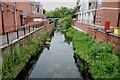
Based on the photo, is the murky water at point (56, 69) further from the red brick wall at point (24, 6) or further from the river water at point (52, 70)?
the red brick wall at point (24, 6)

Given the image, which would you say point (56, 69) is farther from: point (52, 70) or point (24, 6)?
point (24, 6)

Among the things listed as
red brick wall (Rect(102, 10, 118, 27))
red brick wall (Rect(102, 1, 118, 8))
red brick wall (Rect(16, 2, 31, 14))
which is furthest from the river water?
red brick wall (Rect(16, 2, 31, 14))

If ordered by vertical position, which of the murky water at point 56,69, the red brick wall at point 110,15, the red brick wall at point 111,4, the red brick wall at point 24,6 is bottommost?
the murky water at point 56,69

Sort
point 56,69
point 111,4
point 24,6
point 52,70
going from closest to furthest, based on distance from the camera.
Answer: point 52,70 < point 56,69 < point 111,4 < point 24,6

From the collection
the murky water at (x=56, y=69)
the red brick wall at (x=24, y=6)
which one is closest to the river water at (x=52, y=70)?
the murky water at (x=56, y=69)

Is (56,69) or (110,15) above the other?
(110,15)

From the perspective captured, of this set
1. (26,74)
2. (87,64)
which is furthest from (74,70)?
(26,74)

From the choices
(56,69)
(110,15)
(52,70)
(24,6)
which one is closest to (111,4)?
(110,15)

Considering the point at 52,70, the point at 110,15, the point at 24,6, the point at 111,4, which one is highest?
the point at 24,6

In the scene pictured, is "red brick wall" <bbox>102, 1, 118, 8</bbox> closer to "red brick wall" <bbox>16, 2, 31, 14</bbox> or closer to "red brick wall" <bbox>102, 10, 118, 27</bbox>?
"red brick wall" <bbox>102, 10, 118, 27</bbox>

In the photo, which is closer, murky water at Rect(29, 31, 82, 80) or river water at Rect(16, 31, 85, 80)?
river water at Rect(16, 31, 85, 80)

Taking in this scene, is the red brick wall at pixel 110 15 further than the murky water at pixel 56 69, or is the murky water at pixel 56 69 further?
the red brick wall at pixel 110 15

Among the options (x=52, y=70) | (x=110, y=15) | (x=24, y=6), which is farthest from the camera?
(x=24, y=6)

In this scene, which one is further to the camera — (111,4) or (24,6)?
(24,6)
